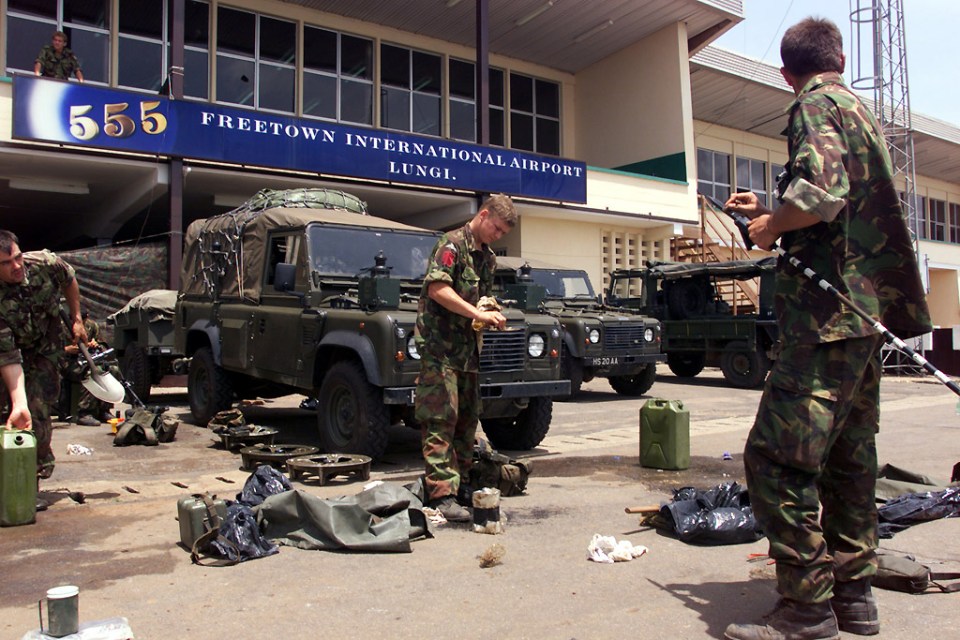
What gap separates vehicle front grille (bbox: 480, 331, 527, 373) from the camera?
6.29 m

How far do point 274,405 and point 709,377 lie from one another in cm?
924

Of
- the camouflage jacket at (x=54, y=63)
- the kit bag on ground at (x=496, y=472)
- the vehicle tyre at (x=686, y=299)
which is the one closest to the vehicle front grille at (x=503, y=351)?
the kit bag on ground at (x=496, y=472)

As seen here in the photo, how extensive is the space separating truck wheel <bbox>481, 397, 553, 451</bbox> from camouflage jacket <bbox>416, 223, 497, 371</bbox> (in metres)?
2.30

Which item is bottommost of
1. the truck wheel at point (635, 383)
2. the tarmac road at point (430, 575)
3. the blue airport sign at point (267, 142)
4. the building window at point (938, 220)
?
the tarmac road at point (430, 575)

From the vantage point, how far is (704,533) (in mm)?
4012

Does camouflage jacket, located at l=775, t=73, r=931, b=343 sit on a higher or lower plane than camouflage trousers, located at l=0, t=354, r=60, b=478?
higher

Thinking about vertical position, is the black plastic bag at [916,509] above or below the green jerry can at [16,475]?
below

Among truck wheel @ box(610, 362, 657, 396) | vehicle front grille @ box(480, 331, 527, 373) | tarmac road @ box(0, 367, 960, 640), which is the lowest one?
tarmac road @ box(0, 367, 960, 640)

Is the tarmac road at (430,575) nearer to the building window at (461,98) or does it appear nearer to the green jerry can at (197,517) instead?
the green jerry can at (197,517)

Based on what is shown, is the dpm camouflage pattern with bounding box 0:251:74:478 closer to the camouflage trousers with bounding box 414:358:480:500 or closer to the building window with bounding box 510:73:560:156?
the camouflage trousers with bounding box 414:358:480:500

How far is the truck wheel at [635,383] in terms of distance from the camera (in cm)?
→ 1234

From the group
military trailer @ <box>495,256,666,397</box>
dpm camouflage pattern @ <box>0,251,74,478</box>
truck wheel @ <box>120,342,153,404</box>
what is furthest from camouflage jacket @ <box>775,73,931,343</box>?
truck wheel @ <box>120,342,153,404</box>

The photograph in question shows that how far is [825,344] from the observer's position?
2.70 meters

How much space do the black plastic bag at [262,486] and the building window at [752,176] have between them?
25.1 meters
